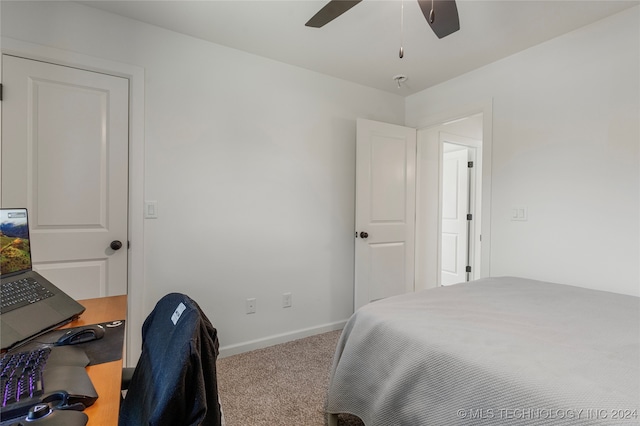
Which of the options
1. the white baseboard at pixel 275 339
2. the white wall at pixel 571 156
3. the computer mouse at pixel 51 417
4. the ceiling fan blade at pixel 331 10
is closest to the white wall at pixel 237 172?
the white baseboard at pixel 275 339

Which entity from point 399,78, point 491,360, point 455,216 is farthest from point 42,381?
point 455,216

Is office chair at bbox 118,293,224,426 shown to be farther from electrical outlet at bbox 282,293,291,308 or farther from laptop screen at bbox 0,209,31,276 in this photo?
electrical outlet at bbox 282,293,291,308

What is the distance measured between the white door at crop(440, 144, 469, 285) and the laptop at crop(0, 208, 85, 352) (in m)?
3.99

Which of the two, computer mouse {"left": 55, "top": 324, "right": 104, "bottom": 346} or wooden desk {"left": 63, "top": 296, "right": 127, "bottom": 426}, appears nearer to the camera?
wooden desk {"left": 63, "top": 296, "right": 127, "bottom": 426}

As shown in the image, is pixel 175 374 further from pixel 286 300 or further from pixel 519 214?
pixel 519 214

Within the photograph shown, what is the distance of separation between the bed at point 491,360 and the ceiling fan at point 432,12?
1335 mm

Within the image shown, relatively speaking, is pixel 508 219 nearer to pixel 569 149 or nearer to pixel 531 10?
pixel 569 149

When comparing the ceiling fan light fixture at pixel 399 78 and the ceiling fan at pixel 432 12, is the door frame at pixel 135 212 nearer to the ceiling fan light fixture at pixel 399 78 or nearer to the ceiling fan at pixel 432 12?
the ceiling fan at pixel 432 12

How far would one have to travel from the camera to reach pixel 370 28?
2.02m

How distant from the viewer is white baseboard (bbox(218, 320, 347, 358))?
7.56 ft

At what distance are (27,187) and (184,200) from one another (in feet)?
2.74

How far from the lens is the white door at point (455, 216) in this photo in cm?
400

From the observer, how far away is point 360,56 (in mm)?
2404

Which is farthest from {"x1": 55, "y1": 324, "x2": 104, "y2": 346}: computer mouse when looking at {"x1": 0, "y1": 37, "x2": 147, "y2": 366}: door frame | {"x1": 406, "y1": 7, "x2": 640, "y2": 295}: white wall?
{"x1": 406, "y1": 7, "x2": 640, "y2": 295}: white wall
